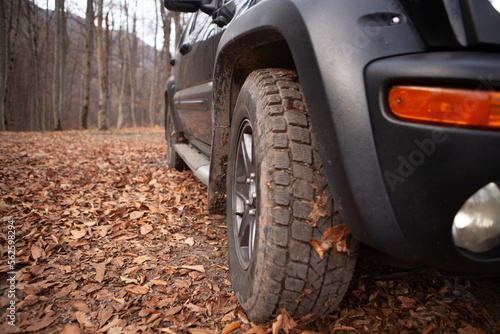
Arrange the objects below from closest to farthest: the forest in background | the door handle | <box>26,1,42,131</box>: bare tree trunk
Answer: the door handle
the forest in background
<box>26,1,42,131</box>: bare tree trunk

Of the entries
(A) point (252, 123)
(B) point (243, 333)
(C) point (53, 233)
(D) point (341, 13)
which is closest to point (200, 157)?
(C) point (53, 233)

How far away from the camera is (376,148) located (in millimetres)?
Result: 869

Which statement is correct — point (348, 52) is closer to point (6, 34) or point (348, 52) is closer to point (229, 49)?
point (229, 49)

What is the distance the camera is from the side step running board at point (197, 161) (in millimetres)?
2424

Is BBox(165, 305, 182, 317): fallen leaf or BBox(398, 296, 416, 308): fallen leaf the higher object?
BBox(398, 296, 416, 308): fallen leaf

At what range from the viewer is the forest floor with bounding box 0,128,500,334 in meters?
1.42

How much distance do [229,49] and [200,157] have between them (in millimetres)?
1560

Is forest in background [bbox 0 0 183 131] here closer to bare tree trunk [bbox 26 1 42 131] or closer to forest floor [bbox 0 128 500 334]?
bare tree trunk [bbox 26 1 42 131]

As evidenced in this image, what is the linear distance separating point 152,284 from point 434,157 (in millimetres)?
1576

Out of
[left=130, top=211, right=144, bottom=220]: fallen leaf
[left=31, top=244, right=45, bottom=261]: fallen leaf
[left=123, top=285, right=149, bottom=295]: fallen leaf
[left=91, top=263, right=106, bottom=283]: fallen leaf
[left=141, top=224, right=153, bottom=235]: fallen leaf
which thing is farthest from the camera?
[left=130, top=211, right=144, bottom=220]: fallen leaf

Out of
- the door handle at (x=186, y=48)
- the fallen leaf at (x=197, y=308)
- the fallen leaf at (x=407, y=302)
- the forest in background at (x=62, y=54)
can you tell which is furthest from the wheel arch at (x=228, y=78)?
the forest in background at (x=62, y=54)

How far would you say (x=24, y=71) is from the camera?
30.7 m

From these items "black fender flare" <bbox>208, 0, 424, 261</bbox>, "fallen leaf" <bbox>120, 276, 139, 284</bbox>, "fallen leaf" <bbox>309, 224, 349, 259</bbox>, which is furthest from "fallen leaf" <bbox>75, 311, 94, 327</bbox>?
"black fender flare" <bbox>208, 0, 424, 261</bbox>

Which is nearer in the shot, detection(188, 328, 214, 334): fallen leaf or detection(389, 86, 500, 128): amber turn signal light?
detection(389, 86, 500, 128): amber turn signal light
